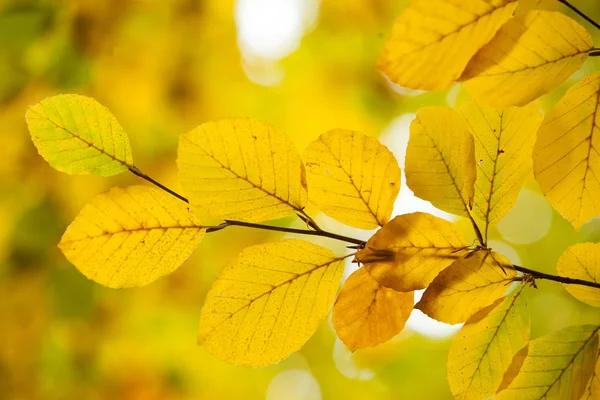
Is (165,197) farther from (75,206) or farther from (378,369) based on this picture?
(378,369)

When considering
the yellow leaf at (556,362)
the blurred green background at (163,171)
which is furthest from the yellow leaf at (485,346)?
the blurred green background at (163,171)

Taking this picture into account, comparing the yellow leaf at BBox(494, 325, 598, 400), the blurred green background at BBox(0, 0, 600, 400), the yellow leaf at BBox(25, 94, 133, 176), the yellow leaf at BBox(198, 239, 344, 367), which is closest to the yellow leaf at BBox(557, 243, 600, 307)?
the yellow leaf at BBox(494, 325, 598, 400)

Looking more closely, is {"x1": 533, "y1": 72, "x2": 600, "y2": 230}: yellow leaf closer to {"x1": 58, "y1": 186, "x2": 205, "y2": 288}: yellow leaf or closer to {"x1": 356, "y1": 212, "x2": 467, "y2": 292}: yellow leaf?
{"x1": 356, "y1": 212, "x2": 467, "y2": 292}: yellow leaf

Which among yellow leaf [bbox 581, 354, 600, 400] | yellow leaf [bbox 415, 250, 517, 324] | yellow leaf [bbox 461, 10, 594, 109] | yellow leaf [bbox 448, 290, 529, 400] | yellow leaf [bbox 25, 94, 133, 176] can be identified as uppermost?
yellow leaf [bbox 461, 10, 594, 109]

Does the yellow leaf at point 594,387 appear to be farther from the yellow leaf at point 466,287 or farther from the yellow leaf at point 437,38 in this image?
the yellow leaf at point 437,38

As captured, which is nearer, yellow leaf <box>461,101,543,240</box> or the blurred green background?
yellow leaf <box>461,101,543,240</box>
